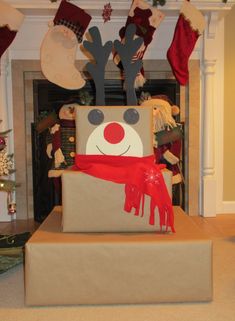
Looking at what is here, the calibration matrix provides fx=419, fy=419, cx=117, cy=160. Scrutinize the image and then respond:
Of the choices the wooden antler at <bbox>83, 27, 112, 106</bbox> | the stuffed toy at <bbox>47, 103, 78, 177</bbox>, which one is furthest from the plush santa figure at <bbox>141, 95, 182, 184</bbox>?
the wooden antler at <bbox>83, 27, 112, 106</bbox>

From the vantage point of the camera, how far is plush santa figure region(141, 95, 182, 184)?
2.91 meters

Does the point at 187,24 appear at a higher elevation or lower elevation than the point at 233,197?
higher

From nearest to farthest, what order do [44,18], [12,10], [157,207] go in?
1. [157,207]
2. [12,10]
3. [44,18]

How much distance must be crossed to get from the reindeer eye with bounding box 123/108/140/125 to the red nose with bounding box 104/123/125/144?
0.14ft

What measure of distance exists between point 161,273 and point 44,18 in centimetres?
225

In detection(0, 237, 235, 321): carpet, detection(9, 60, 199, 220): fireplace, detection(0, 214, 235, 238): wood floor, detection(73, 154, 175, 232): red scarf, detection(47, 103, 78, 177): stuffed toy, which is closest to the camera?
detection(0, 237, 235, 321): carpet

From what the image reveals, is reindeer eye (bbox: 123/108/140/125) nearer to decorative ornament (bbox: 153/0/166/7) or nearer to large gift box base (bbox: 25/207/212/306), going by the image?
large gift box base (bbox: 25/207/212/306)

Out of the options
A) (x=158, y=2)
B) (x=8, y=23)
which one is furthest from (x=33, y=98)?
(x=158, y=2)

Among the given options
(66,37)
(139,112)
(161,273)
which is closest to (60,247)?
(161,273)

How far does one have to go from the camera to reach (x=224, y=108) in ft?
10.8

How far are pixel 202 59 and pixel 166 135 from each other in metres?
0.73

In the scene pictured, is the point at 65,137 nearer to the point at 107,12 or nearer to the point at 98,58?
the point at 107,12

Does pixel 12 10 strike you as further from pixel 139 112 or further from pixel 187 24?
pixel 139 112

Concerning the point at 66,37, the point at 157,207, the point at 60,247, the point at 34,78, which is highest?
the point at 66,37
